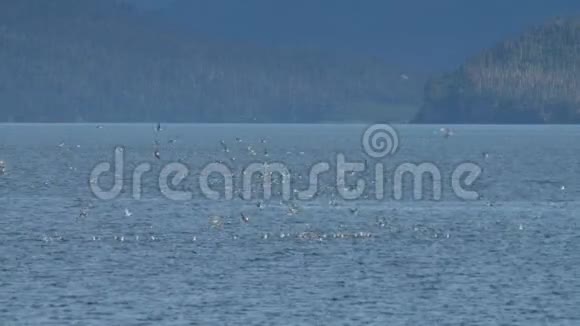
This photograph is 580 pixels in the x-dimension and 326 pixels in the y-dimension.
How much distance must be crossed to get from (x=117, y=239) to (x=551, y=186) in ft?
148

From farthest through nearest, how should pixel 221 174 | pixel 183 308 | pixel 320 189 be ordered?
pixel 221 174 < pixel 320 189 < pixel 183 308

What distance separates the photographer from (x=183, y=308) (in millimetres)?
48406

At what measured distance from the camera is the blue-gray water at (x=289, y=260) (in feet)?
158

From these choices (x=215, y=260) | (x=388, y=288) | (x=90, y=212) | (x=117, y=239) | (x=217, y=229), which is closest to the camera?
(x=388, y=288)

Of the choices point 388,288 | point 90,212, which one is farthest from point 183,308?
point 90,212

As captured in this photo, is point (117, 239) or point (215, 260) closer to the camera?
point (215, 260)

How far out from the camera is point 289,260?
195 feet

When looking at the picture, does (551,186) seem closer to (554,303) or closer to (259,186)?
(259,186)

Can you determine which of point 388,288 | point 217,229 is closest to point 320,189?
point 217,229

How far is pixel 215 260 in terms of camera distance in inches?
2338

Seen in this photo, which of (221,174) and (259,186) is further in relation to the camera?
(221,174)

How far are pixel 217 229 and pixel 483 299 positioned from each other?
71.9 ft

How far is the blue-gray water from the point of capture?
158 ft

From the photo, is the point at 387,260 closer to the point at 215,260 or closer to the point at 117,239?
the point at 215,260
